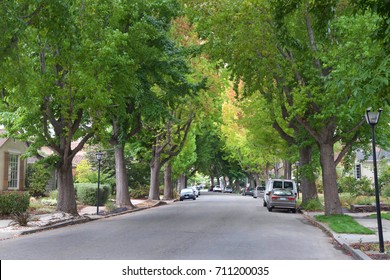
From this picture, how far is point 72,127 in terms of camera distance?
20.9m

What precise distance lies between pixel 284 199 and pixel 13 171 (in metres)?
17.3

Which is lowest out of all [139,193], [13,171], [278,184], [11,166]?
[139,193]

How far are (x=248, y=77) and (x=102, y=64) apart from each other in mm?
6928

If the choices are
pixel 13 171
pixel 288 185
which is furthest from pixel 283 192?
pixel 13 171

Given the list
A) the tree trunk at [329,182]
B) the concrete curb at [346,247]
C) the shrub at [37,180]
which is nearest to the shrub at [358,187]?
the tree trunk at [329,182]

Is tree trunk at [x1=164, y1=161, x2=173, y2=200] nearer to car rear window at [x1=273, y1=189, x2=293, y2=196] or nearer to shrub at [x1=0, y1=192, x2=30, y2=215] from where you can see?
car rear window at [x1=273, y1=189, x2=293, y2=196]

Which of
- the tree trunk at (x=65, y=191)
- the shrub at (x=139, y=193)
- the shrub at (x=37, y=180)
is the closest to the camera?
the tree trunk at (x=65, y=191)

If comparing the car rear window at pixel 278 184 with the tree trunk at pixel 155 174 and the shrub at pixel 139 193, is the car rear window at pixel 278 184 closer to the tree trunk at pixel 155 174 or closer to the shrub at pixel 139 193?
the tree trunk at pixel 155 174

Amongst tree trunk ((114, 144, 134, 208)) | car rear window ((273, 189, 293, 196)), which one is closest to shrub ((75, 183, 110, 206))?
tree trunk ((114, 144, 134, 208))

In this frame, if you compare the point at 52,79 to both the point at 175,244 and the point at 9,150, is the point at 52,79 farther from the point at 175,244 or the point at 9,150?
the point at 9,150

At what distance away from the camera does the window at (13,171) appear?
1164 inches

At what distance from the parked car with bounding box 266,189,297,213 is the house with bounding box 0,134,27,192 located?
1537 cm

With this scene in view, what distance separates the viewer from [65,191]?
2159cm

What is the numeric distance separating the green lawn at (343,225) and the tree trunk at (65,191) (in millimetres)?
11318
